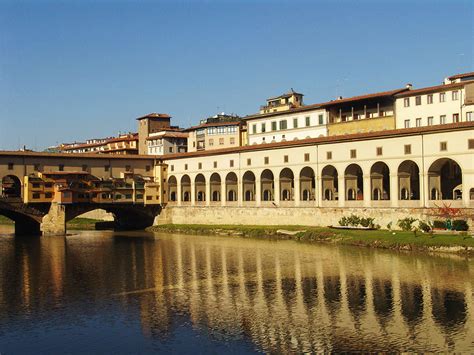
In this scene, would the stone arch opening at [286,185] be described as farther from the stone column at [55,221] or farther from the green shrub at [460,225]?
the stone column at [55,221]

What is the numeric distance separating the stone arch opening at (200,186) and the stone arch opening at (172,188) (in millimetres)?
4172

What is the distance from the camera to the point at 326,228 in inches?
2660

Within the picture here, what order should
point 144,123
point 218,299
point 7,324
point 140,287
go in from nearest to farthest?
point 7,324, point 218,299, point 140,287, point 144,123

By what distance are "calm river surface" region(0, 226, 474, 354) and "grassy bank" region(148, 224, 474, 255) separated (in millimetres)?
3203

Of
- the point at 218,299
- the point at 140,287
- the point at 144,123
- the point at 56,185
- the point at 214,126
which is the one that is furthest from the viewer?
the point at 144,123

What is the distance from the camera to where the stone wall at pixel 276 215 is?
6306cm

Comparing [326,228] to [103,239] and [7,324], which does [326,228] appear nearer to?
[103,239]

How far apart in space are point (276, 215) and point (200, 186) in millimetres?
18492

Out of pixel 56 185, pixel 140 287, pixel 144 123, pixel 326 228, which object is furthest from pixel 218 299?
pixel 144 123

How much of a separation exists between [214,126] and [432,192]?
5729 centimetres

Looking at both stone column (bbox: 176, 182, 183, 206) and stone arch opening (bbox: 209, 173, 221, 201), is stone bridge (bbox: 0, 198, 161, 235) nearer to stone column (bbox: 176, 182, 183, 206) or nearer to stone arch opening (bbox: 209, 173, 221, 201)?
stone column (bbox: 176, 182, 183, 206)

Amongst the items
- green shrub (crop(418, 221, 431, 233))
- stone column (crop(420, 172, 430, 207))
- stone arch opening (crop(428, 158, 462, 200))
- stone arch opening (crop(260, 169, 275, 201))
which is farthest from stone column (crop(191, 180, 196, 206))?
green shrub (crop(418, 221, 431, 233))

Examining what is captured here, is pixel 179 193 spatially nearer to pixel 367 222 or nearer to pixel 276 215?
pixel 276 215

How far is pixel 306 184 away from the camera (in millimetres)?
75375
